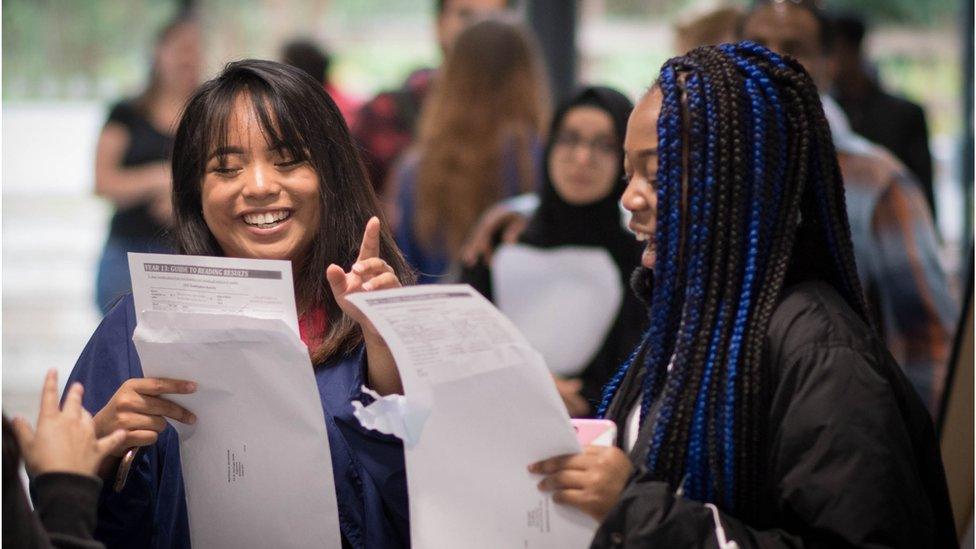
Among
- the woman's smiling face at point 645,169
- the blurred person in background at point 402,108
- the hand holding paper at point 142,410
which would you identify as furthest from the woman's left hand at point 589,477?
the blurred person in background at point 402,108

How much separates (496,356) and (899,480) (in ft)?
1.56

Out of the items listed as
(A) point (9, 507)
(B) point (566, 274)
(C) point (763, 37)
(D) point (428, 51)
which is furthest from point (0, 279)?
(A) point (9, 507)

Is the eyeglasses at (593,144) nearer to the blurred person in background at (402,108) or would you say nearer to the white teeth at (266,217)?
the blurred person in background at (402,108)

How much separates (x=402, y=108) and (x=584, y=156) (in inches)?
61.5

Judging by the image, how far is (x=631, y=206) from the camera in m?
1.48

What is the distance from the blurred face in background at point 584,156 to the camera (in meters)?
3.43

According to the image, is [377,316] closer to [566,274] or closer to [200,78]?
[566,274]

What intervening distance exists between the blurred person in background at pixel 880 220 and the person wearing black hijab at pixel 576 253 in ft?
1.82

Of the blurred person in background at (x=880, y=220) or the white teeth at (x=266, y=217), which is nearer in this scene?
the white teeth at (x=266, y=217)

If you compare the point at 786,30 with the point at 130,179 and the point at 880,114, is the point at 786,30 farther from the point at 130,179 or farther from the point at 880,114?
the point at 130,179

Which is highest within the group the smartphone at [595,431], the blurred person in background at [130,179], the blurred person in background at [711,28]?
the blurred person in background at [711,28]

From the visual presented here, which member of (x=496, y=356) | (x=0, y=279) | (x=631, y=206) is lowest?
(x=0, y=279)

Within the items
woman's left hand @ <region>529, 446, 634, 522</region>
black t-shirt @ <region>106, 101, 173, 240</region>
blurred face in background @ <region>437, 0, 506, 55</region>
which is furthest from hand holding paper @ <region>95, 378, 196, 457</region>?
black t-shirt @ <region>106, 101, 173, 240</region>

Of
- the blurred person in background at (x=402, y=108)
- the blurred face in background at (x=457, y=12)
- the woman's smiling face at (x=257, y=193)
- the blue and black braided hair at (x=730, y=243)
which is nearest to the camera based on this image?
the blue and black braided hair at (x=730, y=243)
